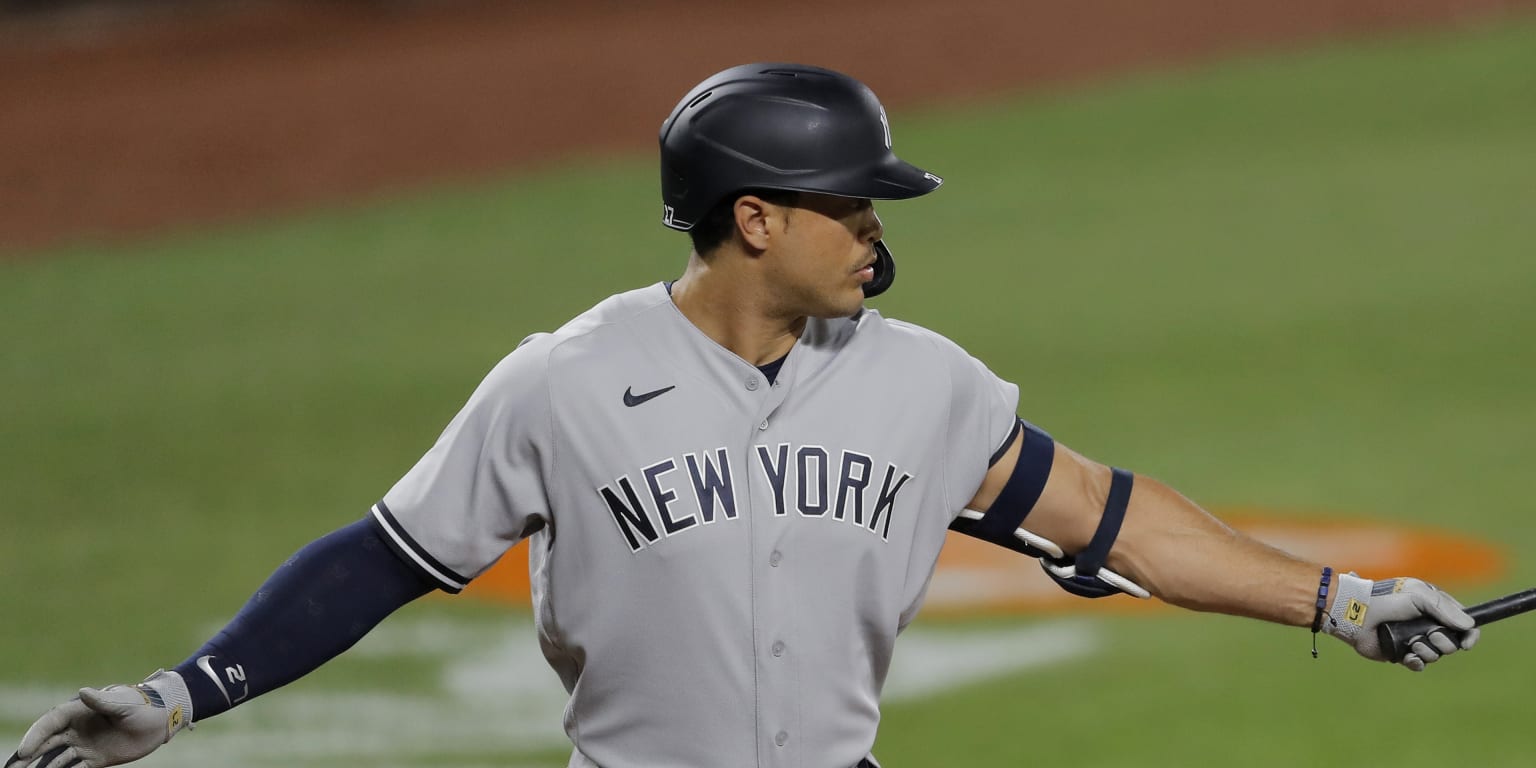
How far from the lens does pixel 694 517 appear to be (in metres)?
3.15

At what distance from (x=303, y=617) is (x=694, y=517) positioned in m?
0.65

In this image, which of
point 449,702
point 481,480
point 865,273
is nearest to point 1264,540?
point 449,702

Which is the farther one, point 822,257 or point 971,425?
point 971,425

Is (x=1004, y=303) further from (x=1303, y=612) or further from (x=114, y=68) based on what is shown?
(x=114, y=68)

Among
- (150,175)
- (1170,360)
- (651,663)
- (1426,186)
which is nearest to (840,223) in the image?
(651,663)

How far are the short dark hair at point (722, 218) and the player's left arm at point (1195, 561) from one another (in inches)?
23.2

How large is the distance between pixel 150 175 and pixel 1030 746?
10257 millimetres

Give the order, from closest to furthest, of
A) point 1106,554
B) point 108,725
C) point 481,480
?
point 108,725 → point 481,480 → point 1106,554

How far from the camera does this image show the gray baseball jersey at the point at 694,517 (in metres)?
3.16

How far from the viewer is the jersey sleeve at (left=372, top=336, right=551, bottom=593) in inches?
125

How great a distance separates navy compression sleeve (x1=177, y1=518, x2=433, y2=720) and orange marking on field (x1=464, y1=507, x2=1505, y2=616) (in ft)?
12.3

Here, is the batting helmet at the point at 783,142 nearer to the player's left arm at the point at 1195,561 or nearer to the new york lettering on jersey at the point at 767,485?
the new york lettering on jersey at the point at 767,485

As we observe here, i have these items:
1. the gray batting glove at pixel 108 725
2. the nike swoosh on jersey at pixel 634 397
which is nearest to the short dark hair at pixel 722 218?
the nike swoosh on jersey at pixel 634 397

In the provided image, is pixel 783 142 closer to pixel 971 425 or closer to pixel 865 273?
pixel 865 273
